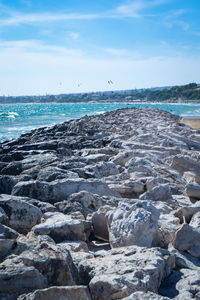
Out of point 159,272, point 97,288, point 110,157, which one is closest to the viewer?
point 97,288

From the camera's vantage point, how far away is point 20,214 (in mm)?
4047

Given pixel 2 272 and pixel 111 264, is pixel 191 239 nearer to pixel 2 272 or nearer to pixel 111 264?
pixel 111 264

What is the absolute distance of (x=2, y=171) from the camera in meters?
6.80

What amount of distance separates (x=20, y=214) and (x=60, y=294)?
1866 millimetres

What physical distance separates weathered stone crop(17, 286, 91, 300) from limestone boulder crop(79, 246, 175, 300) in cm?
20

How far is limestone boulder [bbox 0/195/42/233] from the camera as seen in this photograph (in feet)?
13.1

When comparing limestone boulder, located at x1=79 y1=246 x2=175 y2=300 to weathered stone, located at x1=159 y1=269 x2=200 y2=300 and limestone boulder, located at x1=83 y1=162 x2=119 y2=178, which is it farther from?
limestone boulder, located at x1=83 y1=162 x2=119 y2=178

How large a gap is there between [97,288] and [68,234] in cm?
119

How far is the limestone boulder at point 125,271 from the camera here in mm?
2531

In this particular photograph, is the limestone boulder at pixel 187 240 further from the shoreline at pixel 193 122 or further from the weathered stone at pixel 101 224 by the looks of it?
the shoreline at pixel 193 122

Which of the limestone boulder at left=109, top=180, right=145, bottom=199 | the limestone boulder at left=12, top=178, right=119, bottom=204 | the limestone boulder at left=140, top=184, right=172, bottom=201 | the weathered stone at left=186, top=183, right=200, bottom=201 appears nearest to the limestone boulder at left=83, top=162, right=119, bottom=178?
the limestone boulder at left=109, top=180, right=145, bottom=199

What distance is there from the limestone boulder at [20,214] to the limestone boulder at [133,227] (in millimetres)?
824

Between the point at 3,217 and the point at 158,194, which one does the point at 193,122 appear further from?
the point at 3,217

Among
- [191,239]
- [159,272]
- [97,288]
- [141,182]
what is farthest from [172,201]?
[97,288]
